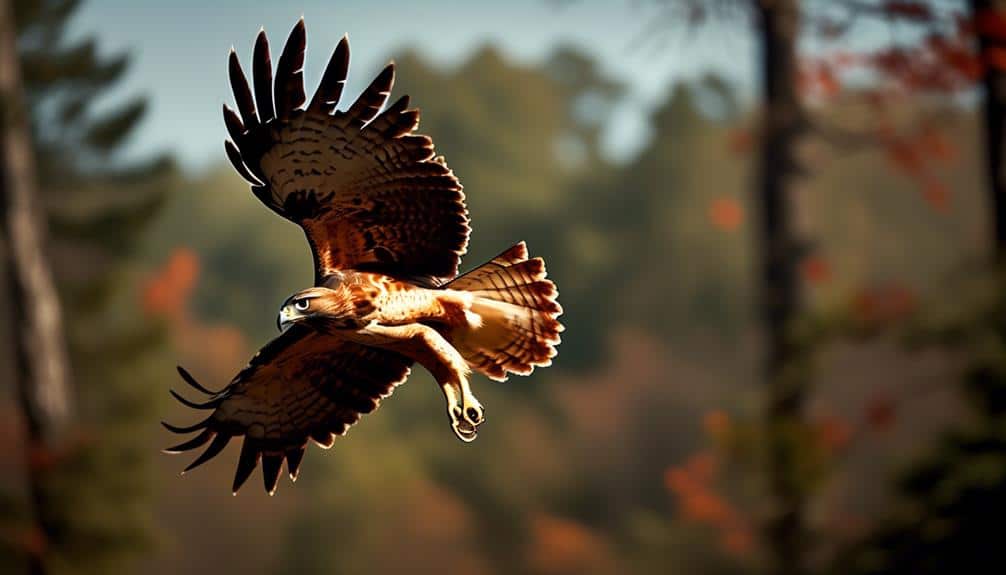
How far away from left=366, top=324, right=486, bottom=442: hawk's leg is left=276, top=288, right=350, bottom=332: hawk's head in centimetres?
6

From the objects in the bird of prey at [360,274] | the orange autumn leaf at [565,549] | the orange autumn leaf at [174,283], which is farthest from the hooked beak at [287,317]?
the orange autumn leaf at [565,549]

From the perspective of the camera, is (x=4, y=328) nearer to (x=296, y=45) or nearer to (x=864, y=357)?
(x=864, y=357)

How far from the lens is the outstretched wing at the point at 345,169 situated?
1262 millimetres

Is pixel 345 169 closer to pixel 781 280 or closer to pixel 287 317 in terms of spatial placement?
A: pixel 287 317

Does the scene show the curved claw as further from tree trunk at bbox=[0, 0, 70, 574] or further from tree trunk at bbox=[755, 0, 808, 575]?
tree trunk at bbox=[0, 0, 70, 574]

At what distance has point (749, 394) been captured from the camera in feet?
21.3

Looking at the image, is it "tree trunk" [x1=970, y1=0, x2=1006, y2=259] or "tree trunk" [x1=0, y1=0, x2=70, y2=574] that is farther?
"tree trunk" [x1=0, y1=0, x2=70, y2=574]

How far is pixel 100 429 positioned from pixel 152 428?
1.94 meters

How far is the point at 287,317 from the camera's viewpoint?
3.37 ft

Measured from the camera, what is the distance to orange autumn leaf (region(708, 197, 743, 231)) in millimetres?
14858

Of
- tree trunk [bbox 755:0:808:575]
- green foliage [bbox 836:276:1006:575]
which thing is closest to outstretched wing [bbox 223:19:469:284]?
green foliage [bbox 836:276:1006:575]

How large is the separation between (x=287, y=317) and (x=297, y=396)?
1.28 feet

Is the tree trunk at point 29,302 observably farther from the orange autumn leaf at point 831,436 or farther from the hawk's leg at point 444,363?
the hawk's leg at point 444,363

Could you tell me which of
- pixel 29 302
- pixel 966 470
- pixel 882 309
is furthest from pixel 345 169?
pixel 29 302
